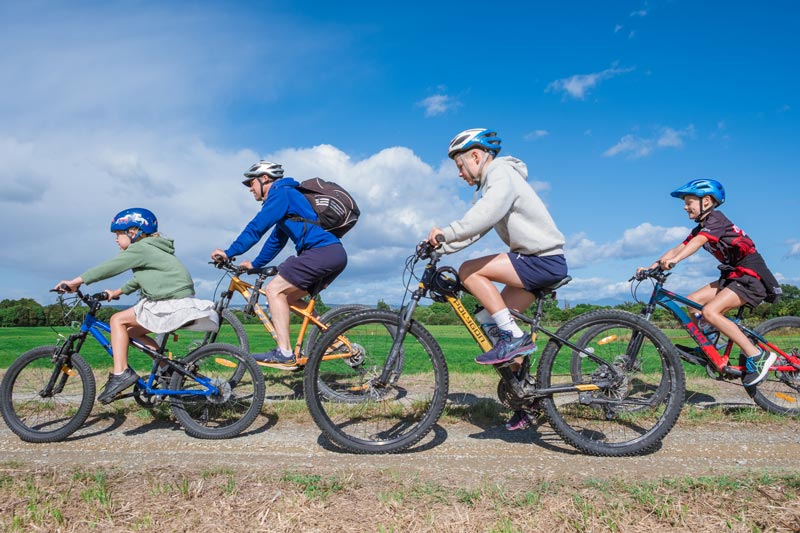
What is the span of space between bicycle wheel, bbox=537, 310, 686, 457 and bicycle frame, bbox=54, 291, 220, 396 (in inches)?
119

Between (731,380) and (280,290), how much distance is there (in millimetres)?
5076

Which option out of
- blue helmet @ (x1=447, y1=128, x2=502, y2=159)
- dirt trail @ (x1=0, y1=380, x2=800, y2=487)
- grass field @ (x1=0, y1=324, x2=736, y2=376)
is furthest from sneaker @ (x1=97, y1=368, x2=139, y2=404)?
blue helmet @ (x1=447, y1=128, x2=502, y2=159)

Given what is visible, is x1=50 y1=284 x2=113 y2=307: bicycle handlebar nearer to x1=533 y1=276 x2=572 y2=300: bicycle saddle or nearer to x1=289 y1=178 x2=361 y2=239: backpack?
x1=289 y1=178 x2=361 y2=239: backpack

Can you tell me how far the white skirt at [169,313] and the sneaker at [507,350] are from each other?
2731 mm

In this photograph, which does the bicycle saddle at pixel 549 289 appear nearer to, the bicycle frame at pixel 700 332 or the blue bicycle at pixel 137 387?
the bicycle frame at pixel 700 332

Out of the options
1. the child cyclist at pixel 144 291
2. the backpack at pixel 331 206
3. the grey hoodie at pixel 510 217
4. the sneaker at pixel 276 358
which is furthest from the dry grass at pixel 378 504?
the backpack at pixel 331 206

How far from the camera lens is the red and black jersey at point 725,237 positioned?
5848 millimetres

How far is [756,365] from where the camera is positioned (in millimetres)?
5809

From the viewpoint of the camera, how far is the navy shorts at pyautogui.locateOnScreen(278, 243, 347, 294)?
19.4 ft

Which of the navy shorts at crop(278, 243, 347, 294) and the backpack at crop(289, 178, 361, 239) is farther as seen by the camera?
the backpack at crop(289, 178, 361, 239)

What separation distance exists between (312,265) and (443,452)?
2.49 m

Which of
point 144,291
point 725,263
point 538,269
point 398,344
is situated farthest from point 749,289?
point 144,291

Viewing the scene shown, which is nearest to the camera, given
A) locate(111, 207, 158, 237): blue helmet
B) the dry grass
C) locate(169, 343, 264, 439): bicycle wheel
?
the dry grass

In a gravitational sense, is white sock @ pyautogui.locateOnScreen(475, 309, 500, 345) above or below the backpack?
below
